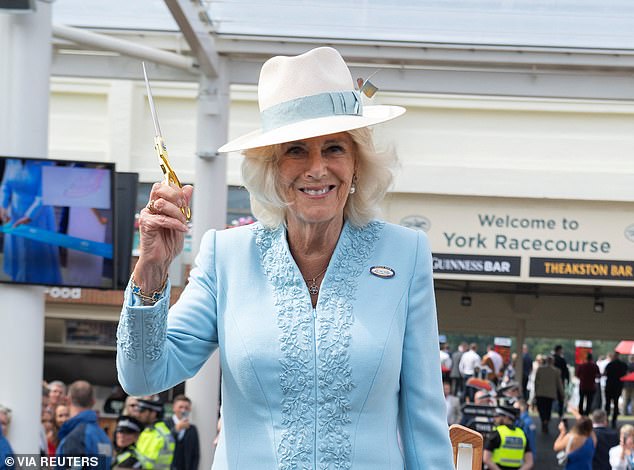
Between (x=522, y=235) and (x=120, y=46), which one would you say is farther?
(x=522, y=235)

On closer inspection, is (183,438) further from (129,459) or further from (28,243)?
(28,243)

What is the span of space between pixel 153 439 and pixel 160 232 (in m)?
8.60

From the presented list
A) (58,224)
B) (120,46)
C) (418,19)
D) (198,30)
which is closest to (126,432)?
(58,224)

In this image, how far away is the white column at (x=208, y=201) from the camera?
1148 cm

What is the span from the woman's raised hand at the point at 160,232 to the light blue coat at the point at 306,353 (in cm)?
6

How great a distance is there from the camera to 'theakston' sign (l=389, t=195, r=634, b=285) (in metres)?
15.8

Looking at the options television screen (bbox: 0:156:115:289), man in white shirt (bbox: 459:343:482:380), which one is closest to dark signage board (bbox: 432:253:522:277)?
man in white shirt (bbox: 459:343:482:380)

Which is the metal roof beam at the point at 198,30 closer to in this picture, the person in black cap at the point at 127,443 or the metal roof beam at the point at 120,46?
the metal roof beam at the point at 120,46

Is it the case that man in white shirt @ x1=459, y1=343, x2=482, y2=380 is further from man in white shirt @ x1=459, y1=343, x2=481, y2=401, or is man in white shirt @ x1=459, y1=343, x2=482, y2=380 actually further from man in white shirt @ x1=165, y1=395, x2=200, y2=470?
man in white shirt @ x1=165, y1=395, x2=200, y2=470

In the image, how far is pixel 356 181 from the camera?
8.92 ft

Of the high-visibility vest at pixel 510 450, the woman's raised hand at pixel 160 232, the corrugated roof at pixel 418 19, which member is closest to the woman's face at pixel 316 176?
the woman's raised hand at pixel 160 232

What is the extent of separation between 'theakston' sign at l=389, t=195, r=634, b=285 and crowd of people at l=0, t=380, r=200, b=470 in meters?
5.38

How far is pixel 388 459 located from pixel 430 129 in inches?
539

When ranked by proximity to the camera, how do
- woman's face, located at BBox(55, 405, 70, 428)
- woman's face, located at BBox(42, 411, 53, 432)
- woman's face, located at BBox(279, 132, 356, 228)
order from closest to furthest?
woman's face, located at BBox(279, 132, 356, 228), woman's face, located at BBox(55, 405, 70, 428), woman's face, located at BBox(42, 411, 53, 432)
